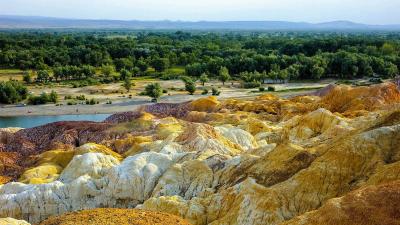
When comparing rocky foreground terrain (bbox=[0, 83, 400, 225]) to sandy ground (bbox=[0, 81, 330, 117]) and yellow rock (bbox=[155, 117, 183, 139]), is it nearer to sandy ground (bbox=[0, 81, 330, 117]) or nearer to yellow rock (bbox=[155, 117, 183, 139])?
yellow rock (bbox=[155, 117, 183, 139])

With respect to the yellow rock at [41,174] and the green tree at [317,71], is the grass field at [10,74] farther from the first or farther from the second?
the yellow rock at [41,174]

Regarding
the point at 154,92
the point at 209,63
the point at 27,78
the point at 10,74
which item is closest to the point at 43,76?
the point at 27,78

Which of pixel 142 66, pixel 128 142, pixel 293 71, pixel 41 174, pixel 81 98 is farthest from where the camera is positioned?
pixel 142 66

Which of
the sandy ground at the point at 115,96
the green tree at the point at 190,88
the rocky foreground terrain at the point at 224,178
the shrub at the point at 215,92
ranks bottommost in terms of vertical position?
the sandy ground at the point at 115,96

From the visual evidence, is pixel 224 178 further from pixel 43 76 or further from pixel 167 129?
pixel 43 76

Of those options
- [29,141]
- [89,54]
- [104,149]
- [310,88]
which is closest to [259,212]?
[104,149]

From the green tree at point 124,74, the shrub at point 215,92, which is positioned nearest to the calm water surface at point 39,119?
the shrub at point 215,92
